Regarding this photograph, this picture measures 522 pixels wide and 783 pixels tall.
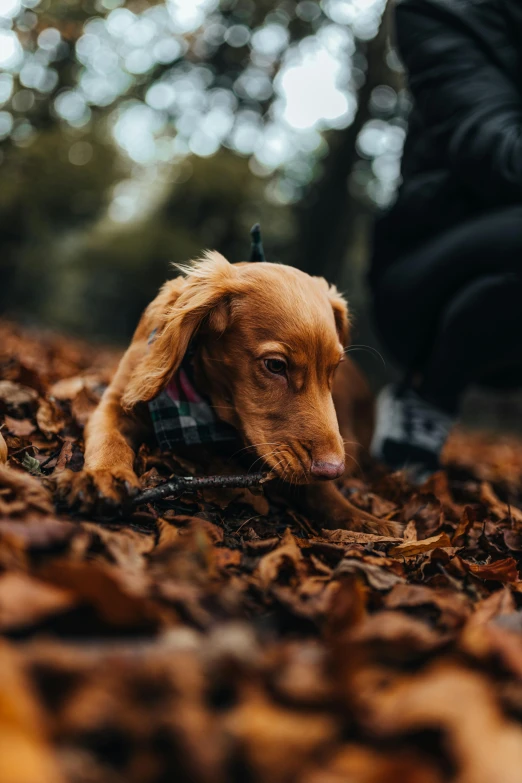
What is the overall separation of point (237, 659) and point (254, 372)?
1.34m

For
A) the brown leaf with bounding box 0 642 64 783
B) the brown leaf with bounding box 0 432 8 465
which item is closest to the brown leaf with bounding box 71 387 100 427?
the brown leaf with bounding box 0 432 8 465

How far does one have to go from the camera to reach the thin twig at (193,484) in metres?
1.71

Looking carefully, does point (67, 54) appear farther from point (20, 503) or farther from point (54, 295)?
point (20, 503)

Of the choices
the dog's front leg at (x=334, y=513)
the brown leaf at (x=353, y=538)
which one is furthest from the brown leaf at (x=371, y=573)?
the dog's front leg at (x=334, y=513)

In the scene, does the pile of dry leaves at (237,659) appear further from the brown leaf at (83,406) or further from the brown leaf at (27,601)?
the brown leaf at (83,406)

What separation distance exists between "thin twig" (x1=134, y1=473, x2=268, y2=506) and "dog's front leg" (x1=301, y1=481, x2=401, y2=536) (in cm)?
28

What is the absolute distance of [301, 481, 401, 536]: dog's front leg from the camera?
2.08 meters

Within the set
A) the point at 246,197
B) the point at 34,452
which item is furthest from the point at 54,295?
the point at 34,452

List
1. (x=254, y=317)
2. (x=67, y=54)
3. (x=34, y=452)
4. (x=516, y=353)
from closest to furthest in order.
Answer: (x=34, y=452), (x=254, y=317), (x=516, y=353), (x=67, y=54)

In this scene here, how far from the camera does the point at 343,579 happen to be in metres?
1.42

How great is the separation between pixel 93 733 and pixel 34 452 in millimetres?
1407

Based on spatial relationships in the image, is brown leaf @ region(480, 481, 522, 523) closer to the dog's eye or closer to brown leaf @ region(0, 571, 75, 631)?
the dog's eye

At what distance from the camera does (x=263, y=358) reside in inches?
83.8

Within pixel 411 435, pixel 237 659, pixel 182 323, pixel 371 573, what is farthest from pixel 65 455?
pixel 411 435
